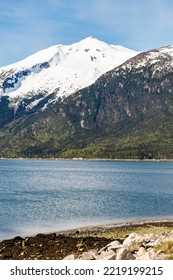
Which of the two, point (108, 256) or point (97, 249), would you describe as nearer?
point (108, 256)

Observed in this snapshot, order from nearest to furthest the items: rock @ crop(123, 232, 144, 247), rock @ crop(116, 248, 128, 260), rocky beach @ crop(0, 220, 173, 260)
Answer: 1. rock @ crop(116, 248, 128, 260)
2. rocky beach @ crop(0, 220, 173, 260)
3. rock @ crop(123, 232, 144, 247)

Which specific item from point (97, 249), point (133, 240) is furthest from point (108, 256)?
point (97, 249)

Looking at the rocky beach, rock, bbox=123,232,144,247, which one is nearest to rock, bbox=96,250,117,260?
the rocky beach

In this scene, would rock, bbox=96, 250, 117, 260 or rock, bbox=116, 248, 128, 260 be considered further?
rock, bbox=96, 250, 117, 260

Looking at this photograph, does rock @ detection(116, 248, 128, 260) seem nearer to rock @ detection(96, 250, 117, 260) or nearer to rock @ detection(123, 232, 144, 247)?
rock @ detection(96, 250, 117, 260)

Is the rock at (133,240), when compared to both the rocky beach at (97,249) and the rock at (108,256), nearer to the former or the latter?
the rocky beach at (97,249)

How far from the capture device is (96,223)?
2756 inches

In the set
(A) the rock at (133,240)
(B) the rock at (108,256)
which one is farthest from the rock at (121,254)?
(A) the rock at (133,240)

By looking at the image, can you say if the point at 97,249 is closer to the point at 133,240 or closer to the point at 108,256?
the point at 133,240

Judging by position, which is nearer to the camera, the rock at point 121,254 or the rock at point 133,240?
the rock at point 121,254

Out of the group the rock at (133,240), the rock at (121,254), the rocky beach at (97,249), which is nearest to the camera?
the rock at (121,254)

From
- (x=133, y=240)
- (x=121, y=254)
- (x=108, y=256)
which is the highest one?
(x=121, y=254)

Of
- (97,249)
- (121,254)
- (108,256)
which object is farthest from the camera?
(97,249)
